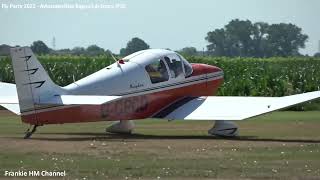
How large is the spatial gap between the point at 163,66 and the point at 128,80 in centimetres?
191

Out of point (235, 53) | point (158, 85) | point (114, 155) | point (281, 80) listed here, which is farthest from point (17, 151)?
point (235, 53)

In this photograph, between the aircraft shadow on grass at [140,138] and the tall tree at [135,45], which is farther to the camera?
the tall tree at [135,45]

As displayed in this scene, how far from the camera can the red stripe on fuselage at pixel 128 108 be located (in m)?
19.6

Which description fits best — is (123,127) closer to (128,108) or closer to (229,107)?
(128,108)

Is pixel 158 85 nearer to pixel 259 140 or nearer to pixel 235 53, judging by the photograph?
pixel 259 140

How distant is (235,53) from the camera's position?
126312mm

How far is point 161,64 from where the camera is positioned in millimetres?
23125

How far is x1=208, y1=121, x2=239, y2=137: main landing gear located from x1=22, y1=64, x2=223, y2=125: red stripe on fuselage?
6.13 ft

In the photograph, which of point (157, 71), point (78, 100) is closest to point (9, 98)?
point (78, 100)

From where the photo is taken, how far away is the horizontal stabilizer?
1906 centimetres

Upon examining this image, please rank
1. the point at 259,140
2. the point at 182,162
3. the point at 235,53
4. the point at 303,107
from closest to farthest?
1. the point at 182,162
2. the point at 259,140
3. the point at 303,107
4. the point at 235,53

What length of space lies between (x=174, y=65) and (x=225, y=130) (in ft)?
9.55

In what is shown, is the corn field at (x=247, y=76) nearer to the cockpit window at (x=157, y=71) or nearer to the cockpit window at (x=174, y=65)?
the cockpit window at (x=174, y=65)

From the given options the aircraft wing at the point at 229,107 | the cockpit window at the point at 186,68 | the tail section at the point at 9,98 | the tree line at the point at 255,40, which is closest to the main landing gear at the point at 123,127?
the aircraft wing at the point at 229,107
